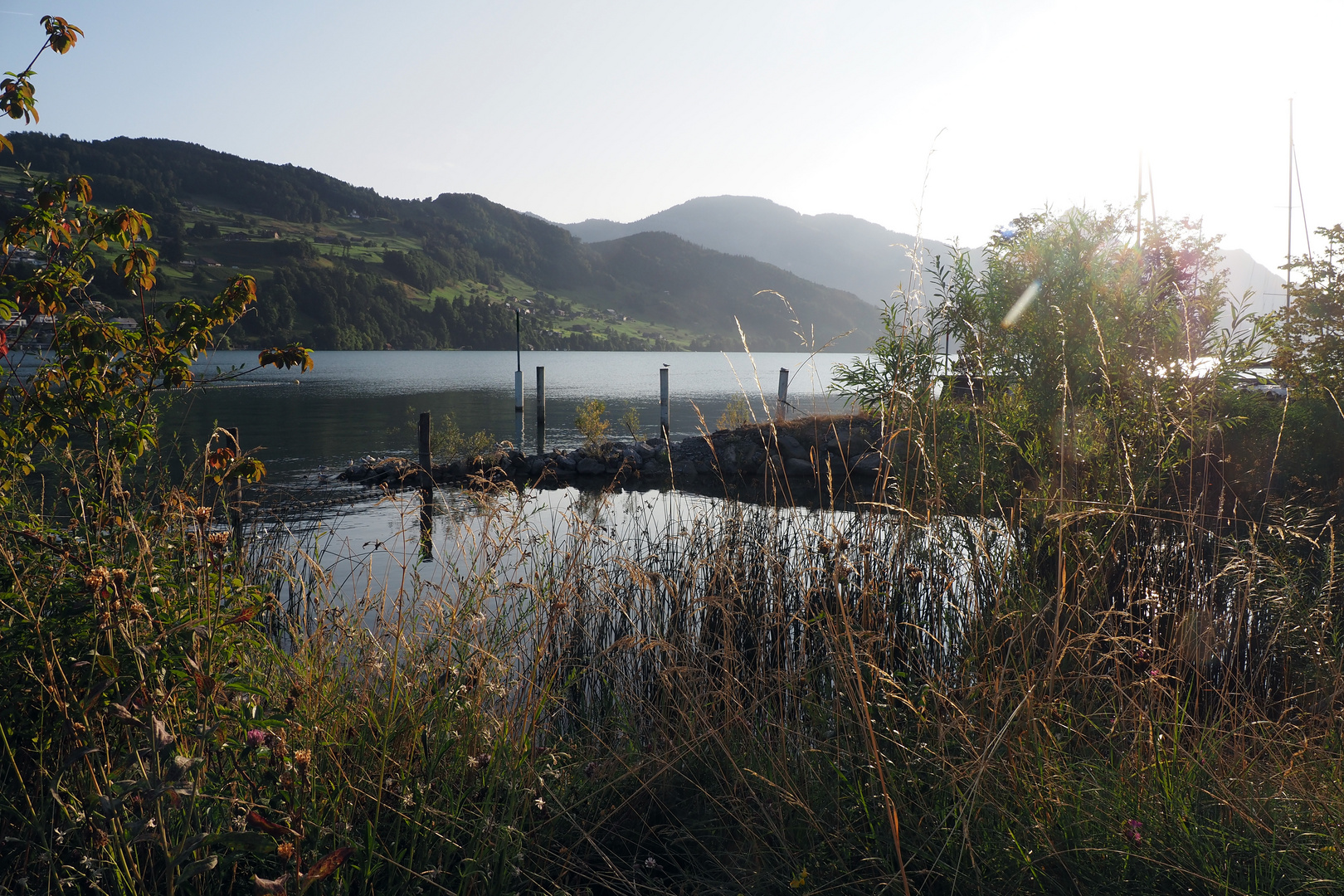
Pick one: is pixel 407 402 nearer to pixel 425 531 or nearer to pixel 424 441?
pixel 424 441

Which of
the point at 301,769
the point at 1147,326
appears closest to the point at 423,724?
the point at 301,769

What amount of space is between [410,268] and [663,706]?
9933 centimetres

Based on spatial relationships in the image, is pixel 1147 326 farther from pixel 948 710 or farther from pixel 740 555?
pixel 948 710

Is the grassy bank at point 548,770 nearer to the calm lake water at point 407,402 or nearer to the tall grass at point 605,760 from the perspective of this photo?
the tall grass at point 605,760

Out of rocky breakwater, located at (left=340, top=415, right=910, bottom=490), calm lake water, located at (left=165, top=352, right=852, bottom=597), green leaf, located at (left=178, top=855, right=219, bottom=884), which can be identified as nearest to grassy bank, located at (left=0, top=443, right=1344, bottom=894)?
green leaf, located at (left=178, top=855, right=219, bottom=884)

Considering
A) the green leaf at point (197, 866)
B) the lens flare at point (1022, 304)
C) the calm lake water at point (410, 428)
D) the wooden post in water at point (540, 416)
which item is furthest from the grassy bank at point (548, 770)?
the wooden post in water at point (540, 416)

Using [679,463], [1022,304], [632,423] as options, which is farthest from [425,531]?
[679,463]

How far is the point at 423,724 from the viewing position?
2.03 m

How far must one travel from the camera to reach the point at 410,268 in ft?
306

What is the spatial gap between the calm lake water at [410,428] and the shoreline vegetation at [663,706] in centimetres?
49

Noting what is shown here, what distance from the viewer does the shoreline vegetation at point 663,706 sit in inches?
61.9

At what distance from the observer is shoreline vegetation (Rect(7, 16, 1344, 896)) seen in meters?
1.57

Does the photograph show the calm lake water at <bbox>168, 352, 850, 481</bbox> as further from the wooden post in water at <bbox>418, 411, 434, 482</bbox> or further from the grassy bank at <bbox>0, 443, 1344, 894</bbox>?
the wooden post in water at <bbox>418, 411, 434, 482</bbox>

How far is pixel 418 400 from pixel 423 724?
1311 inches
